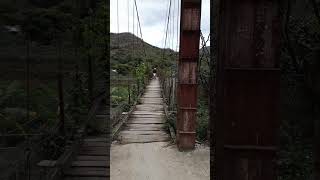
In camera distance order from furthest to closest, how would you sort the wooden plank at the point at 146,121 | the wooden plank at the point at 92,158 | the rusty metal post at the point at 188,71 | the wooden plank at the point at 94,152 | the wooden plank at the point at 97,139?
the wooden plank at the point at 146,121 < the rusty metal post at the point at 188,71 < the wooden plank at the point at 97,139 < the wooden plank at the point at 94,152 < the wooden plank at the point at 92,158

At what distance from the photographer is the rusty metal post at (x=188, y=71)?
31.1 feet

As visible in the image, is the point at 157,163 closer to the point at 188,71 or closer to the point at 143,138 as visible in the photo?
the point at 188,71

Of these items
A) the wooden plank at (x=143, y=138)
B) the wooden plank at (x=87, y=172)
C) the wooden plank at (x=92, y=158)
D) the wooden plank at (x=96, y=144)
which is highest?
the wooden plank at (x=96, y=144)

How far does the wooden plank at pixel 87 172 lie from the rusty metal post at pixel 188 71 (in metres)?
2.85

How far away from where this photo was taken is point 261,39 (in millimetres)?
2838

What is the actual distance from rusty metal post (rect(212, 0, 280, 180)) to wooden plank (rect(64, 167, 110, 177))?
4239 millimetres

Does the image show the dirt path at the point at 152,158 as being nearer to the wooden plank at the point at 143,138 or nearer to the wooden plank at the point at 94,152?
the wooden plank at the point at 143,138

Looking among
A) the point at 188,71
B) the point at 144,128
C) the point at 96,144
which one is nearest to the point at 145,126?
the point at 144,128

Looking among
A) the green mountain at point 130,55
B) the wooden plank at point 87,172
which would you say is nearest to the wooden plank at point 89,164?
the wooden plank at point 87,172

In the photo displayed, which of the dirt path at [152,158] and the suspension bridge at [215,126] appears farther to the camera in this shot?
the dirt path at [152,158]

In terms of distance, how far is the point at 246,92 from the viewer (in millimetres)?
2928

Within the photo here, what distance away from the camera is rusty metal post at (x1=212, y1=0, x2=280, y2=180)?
2.84 m

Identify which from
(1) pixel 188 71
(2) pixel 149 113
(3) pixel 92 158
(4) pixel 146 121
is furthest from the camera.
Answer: (2) pixel 149 113

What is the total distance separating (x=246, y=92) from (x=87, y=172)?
458 cm
